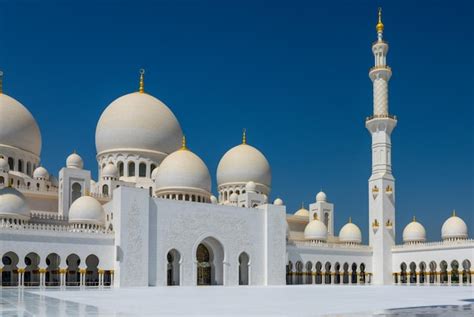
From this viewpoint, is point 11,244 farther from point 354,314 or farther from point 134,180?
point 354,314

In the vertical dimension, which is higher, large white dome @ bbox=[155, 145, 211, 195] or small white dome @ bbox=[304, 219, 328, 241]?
large white dome @ bbox=[155, 145, 211, 195]

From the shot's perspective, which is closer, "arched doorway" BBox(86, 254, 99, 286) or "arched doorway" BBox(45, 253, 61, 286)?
"arched doorway" BBox(45, 253, 61, 286)

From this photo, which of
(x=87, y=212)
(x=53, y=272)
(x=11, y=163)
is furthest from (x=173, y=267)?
(x=11, y=163)

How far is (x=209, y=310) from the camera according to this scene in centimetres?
1074

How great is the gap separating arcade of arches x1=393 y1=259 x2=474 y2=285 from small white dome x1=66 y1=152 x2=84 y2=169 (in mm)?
19945

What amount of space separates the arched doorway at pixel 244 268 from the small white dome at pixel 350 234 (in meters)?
9.39

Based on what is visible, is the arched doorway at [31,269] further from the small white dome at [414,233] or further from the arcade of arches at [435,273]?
the small white dome at [414,233]

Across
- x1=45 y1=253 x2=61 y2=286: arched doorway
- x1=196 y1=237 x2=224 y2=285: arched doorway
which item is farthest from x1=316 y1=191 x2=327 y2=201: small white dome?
x1=45 y1=253 x2=61 y2=286: arched doorway

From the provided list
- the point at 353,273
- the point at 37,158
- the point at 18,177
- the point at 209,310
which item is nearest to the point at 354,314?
the point at 209,310

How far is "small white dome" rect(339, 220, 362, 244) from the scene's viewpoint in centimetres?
3878

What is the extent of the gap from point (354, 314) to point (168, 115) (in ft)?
89.6

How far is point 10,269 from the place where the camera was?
1013 inches

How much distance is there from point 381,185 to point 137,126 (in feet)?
49.3

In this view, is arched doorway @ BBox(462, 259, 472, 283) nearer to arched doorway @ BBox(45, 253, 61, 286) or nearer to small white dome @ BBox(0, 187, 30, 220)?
arched doorway @ BBox(45, 253, 61, 286)
